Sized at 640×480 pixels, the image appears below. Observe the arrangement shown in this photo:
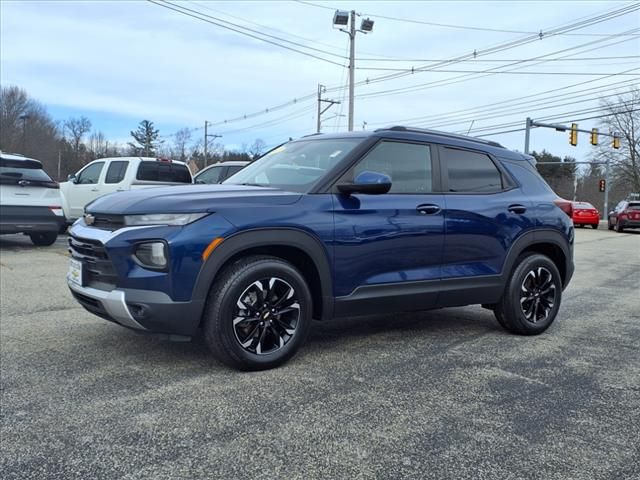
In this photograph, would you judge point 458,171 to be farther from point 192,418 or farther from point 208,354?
point 192,418

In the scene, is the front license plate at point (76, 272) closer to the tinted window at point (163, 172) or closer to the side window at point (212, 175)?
the tinted window at point (163, 172)

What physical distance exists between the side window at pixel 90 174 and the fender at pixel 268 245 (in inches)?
436

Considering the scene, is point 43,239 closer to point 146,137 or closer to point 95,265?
point 95,265

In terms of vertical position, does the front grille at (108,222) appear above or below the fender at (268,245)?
above

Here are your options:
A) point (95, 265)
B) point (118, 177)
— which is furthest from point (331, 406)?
point (118, 177)

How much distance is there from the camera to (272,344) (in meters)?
4.05

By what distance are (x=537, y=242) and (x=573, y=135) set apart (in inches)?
1195

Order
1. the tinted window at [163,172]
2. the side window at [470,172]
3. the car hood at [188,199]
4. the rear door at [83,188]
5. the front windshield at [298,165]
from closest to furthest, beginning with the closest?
1. the car hood at [188,199]
2. the front windshield at [298,165]
3. the side window at [470,172]
4. the tinted window at [163,172]
5. the rear door at [83,188]

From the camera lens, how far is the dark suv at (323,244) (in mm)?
3689

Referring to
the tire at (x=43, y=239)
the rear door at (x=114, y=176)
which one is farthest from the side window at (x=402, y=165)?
the rear door at (x=114, y=176)

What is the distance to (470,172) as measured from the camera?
16.9 ft

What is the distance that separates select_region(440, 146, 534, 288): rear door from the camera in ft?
15.9

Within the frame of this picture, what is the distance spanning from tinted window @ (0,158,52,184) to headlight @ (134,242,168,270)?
7.96 m

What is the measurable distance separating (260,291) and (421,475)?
171cm
